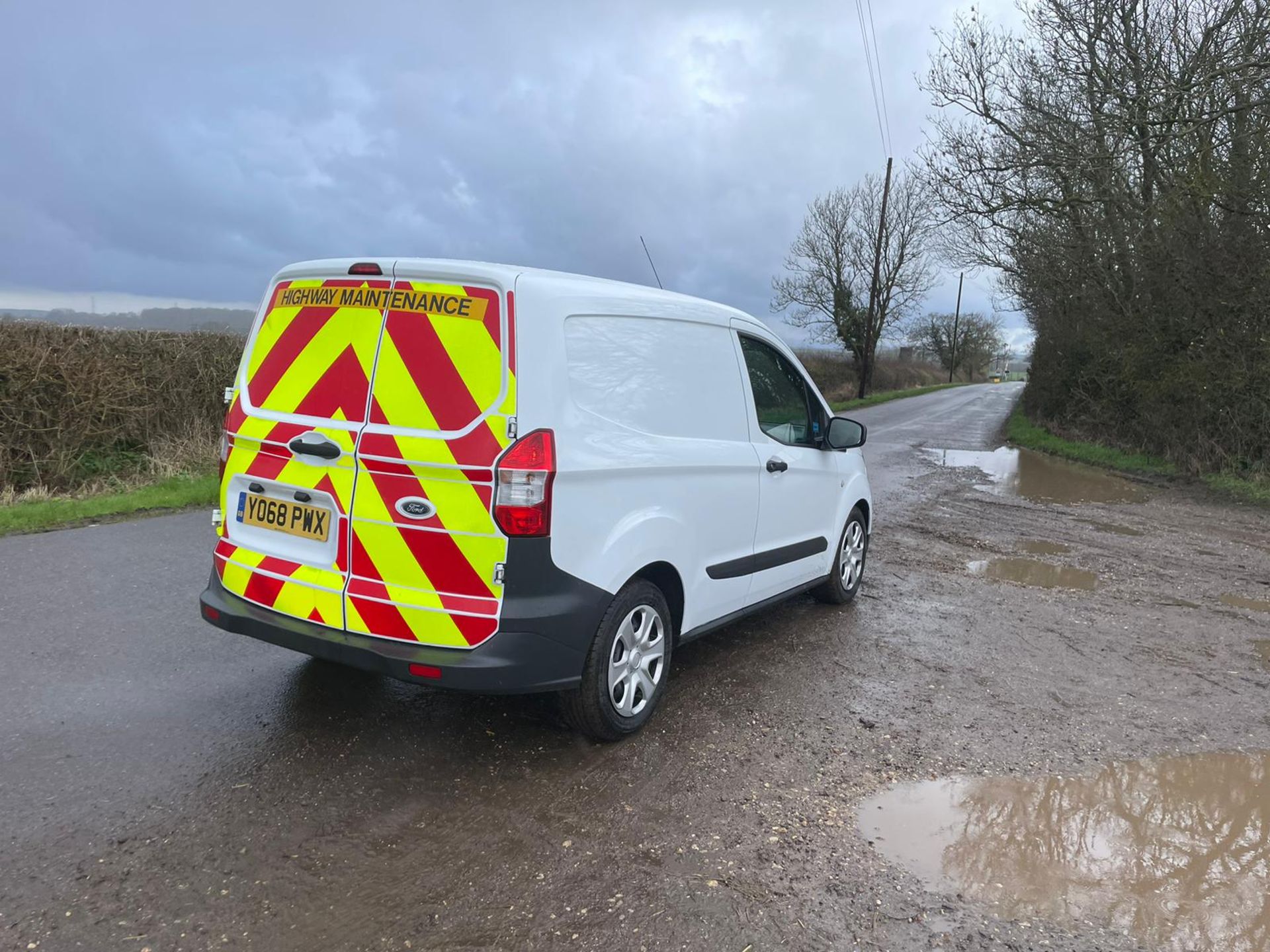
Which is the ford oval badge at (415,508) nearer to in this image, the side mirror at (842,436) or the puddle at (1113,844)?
the puddle at (1113,844)

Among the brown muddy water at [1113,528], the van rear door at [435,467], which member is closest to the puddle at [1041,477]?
the brown muddy water at [1113,528]

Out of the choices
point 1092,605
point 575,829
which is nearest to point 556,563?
point 575,829

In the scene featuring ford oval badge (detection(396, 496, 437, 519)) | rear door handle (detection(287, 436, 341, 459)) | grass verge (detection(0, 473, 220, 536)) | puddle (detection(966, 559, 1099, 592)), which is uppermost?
rear door handle (detection(287, 436, 341, 459))

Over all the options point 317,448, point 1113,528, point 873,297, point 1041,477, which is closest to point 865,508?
point 317,448

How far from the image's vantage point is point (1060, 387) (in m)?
22.3

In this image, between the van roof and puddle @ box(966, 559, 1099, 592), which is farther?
puddle @ box(966, 559, 1099, 592)

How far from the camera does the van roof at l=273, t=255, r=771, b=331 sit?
3379mm

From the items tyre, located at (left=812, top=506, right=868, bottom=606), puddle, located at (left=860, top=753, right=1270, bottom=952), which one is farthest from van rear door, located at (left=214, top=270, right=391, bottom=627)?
tyre, located at (left=812, top=506, right=868, bottom=606)

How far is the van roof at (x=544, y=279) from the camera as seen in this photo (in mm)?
3379

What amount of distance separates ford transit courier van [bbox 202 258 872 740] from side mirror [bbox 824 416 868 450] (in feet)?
5.01

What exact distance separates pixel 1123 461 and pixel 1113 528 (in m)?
7.11

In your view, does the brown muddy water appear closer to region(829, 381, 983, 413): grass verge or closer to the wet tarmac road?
the wet tarmac road

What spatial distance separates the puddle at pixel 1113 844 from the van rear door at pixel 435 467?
5.93ft

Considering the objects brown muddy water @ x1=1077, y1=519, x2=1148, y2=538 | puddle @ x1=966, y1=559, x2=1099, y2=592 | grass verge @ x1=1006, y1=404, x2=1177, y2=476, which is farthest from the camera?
grass verge @ x1=1006, y1=404, x2=1177, y2=476
